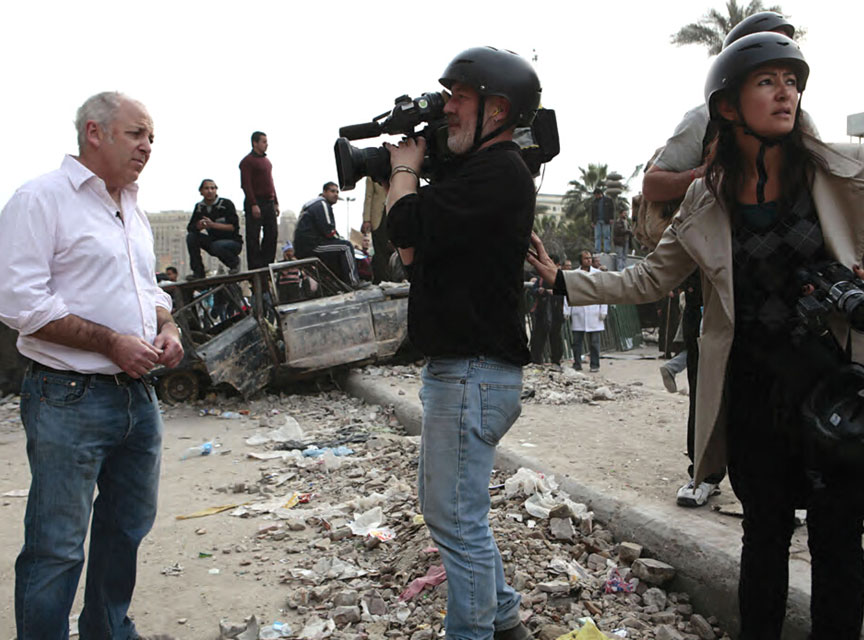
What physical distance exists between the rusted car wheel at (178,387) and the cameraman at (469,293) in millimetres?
7506

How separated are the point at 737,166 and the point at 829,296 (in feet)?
1.73

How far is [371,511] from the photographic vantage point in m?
4.18

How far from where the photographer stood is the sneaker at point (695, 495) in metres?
3.59

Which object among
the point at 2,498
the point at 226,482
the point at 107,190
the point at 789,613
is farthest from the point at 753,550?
the point at 2,498

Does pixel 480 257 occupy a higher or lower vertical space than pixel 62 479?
higher

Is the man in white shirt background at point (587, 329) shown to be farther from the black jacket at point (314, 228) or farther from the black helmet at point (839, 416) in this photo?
the black helmet at point (839, 416)

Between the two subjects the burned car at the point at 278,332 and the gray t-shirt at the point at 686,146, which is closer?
the gray t-shirt at the point at 686,146

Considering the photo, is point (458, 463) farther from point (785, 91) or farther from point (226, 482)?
point (226, 482)

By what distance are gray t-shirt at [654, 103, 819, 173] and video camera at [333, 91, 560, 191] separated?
4.23 ft

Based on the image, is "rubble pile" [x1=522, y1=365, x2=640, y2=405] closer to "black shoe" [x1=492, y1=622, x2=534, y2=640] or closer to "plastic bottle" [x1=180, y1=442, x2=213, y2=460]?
"plastic bottle" [x1=180, y1=442, x2=213, y2=460]

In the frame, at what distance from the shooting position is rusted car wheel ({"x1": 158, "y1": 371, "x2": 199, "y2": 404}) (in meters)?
8.98

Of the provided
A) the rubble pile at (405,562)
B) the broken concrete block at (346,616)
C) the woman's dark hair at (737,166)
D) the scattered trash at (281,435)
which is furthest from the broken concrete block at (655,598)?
the scattered trash at (281,435)

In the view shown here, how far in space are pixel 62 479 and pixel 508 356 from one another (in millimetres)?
1466

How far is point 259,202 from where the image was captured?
10.9 meters
